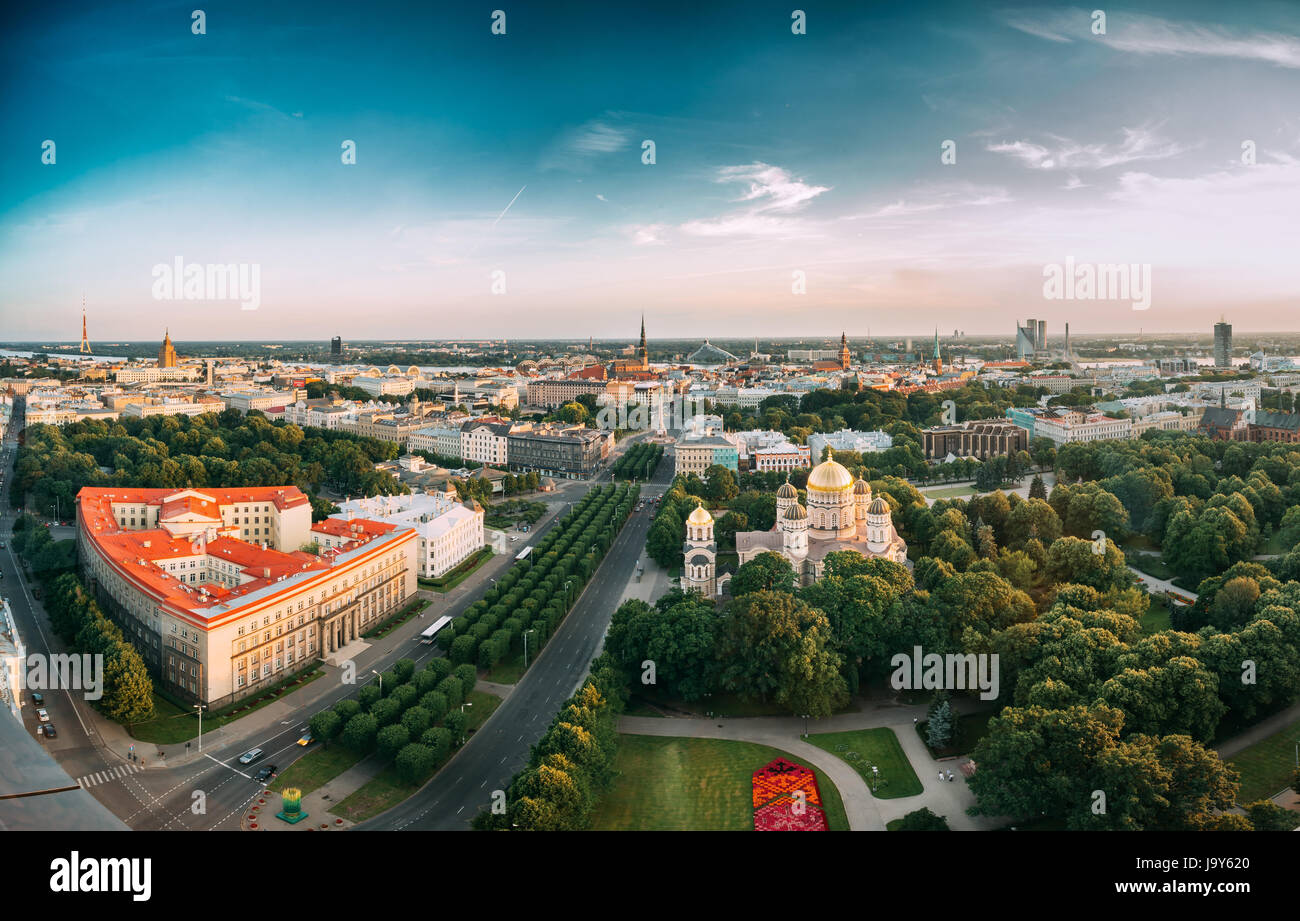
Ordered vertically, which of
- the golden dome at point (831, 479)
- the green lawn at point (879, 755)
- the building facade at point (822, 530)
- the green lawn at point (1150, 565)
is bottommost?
the green lawn at point (879, 755)

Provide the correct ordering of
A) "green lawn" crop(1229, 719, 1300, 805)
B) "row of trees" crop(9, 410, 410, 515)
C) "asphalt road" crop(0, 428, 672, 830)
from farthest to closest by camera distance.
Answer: "row of trees" crop(9, 410, 410, 515) < "asphalt road" crop(0, 428, 672, 830) < "green lawn" crop(1229, 719, 1300, 805)

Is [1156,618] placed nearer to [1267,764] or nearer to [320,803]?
[1267,764]

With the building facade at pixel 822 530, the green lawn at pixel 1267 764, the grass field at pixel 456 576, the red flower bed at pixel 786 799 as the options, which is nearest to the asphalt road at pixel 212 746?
the grass field at pixel 456 576

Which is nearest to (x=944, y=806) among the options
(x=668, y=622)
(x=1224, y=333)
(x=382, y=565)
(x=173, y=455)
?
(x=668, y=622)

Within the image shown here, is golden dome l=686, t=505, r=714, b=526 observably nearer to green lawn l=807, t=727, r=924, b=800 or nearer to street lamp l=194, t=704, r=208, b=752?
green lawn l=807, t=727, r=924, b=800

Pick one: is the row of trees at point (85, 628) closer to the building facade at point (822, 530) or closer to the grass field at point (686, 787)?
the grass field at point (686, 787)

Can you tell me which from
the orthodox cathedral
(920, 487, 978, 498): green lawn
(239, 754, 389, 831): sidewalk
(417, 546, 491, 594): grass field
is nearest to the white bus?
(417, 546, 491, 594): grass field

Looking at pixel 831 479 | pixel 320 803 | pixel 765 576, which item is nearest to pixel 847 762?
pixel 765 576
